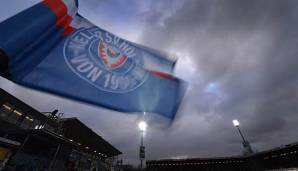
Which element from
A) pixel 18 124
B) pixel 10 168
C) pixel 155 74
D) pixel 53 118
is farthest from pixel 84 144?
pixel 155 74

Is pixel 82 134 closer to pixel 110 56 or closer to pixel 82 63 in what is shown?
pixel 110 56

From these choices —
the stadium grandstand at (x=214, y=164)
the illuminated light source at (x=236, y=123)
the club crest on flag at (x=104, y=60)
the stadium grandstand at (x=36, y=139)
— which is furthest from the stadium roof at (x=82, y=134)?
the club crest on flag at (x=104, y=60)

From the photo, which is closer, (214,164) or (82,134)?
(214,164)

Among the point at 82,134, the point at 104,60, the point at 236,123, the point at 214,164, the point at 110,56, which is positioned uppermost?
the point at 82,134

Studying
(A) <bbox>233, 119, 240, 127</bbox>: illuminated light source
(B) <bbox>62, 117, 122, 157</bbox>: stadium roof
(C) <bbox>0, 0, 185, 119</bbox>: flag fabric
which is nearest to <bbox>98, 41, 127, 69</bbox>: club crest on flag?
(C) <bbox>0, 0, 185, 119</bbox>: flag fabric

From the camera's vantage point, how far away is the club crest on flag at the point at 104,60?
126 inches

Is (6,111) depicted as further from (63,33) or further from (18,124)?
(63,33)

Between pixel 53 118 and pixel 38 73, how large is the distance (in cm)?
2430

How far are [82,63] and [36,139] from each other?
16824mm

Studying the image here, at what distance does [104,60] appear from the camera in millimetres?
3646

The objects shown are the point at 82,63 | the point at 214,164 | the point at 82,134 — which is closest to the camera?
the point at 82,63

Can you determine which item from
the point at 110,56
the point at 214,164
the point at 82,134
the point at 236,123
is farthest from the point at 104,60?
the point at 82,134

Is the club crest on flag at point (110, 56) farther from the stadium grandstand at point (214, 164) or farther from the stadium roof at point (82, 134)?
the stadium roof at point (82, 134)

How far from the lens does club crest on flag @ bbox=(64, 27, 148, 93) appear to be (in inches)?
126
